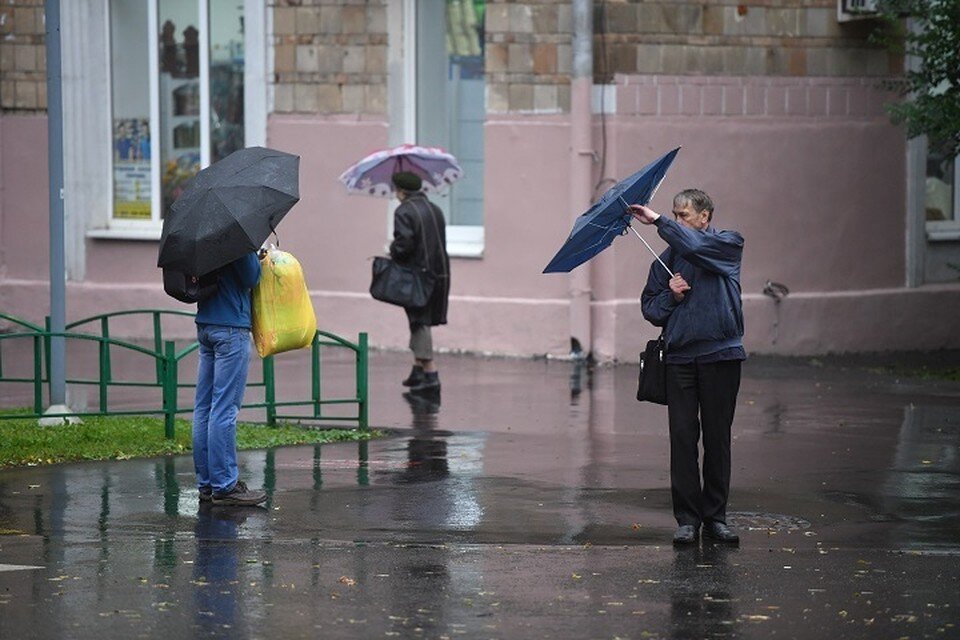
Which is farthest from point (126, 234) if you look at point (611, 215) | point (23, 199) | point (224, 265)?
point (611, 215)

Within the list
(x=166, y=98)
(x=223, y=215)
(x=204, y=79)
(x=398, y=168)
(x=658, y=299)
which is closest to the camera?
(x=658, y=299)

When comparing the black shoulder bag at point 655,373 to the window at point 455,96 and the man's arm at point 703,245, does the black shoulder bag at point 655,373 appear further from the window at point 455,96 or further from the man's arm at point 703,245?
the window at point 455,96

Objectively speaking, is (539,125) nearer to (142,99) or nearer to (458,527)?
(142,99)

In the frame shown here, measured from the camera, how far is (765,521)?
927cm

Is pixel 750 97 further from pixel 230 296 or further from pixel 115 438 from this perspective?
pixel 230 296

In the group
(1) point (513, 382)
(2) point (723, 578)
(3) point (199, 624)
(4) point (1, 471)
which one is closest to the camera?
(3) point (199, 624)

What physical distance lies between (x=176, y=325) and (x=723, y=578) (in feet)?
37.3

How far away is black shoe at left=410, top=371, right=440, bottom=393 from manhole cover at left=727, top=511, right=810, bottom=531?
5.42m

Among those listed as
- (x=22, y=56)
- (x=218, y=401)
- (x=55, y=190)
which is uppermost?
(x=22, y=56)

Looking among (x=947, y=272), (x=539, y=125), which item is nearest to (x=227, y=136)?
(x=539, y=125)

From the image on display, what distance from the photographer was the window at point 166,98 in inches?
726

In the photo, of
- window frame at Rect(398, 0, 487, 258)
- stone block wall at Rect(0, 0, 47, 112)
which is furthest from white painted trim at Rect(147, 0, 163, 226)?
window frame at Rect(398, 0, 487, 258)

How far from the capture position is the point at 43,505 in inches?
373

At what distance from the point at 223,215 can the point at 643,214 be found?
2176mm
